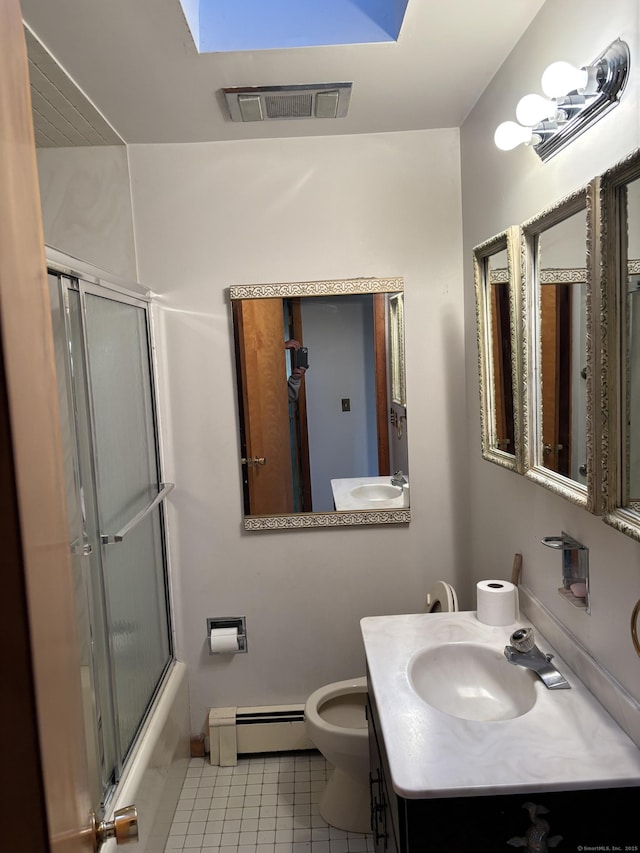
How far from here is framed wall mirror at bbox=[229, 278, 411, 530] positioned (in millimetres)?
2311

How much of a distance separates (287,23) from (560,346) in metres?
1.14

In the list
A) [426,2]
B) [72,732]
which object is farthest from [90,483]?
[426,2]

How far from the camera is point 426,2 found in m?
1.44

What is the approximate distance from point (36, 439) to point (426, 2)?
146 cm

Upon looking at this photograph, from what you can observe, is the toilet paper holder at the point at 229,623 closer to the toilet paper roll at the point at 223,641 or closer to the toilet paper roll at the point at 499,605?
the toilet paper roll at the point at 223,641

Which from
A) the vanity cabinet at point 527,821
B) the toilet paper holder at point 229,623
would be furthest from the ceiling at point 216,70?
the toilet paper holder at point 229,623

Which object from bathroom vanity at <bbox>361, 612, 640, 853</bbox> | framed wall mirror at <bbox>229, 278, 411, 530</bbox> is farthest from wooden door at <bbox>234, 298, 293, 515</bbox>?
bathroom vanity at <bbox>361, 612, 640, 853</bbox>

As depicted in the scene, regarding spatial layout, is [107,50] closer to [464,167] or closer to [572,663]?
[464,167]

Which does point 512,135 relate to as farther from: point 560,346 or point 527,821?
point 527,821

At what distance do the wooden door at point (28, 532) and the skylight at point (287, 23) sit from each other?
1.22 m

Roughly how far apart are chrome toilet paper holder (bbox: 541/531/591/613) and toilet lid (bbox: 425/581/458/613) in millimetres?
505

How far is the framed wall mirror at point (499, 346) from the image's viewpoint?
5.30 ft

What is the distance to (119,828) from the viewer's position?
0.74 metres

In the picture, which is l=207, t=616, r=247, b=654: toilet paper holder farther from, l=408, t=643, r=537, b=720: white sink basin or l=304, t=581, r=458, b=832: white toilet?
l=408, t=643, r=537, b=720: white sink basin
